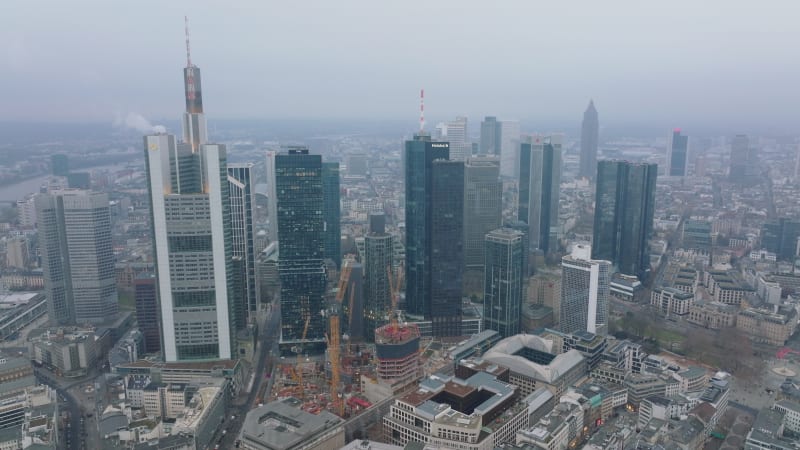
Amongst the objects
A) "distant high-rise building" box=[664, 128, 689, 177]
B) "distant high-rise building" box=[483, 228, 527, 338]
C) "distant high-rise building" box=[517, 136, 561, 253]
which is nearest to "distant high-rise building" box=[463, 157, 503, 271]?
"distant high-rise building" box=[517, 136, 561, 253]

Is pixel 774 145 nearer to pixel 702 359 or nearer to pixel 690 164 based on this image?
pixel 690 164

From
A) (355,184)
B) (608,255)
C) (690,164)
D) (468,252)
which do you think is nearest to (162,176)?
(468,252)

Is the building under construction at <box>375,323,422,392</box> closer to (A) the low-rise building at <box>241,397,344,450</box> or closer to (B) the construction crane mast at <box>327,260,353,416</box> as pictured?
(B) the construction crane mast at <box>327,260,353,416</box>

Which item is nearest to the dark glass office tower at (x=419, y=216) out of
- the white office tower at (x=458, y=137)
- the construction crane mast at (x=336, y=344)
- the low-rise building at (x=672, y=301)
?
the construction crane mast at (x=336, y=344)

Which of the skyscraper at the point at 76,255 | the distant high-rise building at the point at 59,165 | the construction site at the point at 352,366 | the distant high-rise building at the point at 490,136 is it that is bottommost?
the construction site at the point at 352,366

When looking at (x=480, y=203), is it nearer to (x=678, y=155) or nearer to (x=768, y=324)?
(x=768, y=324)

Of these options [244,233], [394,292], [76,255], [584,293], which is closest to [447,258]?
[394,292]

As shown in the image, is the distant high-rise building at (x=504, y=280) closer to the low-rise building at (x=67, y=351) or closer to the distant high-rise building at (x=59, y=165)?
the low-rise building at (x=67, y=351)
